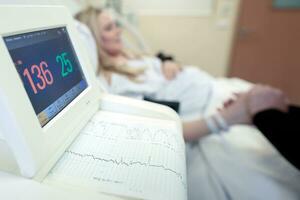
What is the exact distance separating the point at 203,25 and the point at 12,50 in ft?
6.45

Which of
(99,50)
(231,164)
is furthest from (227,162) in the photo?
(99,50)

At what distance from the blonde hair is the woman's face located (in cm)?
2

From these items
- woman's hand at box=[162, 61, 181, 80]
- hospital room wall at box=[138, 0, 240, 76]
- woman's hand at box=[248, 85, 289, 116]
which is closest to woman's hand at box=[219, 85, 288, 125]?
woman's hand at box=[248, 85, 289, 116]

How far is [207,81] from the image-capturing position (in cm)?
135

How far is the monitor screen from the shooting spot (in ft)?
1.20

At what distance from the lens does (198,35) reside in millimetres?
2146

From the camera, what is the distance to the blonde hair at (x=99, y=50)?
1.22m

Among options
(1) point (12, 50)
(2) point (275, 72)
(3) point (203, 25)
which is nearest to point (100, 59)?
(1) point (12, 50)

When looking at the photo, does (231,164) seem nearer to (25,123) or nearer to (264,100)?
(264,100)

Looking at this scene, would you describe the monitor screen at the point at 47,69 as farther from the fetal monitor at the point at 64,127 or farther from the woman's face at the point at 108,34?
the woman's face at the point at 108,34

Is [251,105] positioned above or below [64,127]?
below

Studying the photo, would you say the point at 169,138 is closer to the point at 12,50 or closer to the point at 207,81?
the point at 12,50

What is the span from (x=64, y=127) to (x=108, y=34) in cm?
89

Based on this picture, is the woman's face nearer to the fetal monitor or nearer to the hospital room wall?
the fetal monitor
